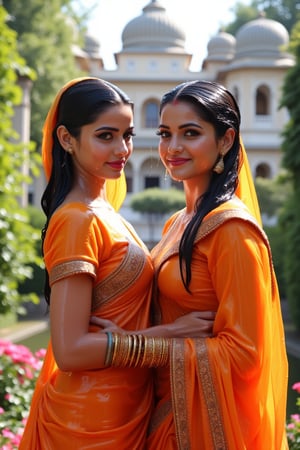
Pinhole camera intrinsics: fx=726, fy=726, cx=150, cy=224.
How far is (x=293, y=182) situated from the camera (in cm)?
1366

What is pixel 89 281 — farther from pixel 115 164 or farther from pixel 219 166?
pixel 219 166

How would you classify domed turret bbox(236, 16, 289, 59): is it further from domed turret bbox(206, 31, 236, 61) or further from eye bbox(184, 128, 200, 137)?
eye bbox(184, 128, 200, 137)

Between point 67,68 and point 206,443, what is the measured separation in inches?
827

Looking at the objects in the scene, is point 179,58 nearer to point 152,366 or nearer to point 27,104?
point 27,104

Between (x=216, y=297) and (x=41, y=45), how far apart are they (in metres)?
19.6

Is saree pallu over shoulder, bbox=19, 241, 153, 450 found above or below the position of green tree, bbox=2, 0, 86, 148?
below

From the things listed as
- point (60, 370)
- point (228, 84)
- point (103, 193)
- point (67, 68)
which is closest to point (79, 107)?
point (103, 193)

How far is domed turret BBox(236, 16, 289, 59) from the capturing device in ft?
107

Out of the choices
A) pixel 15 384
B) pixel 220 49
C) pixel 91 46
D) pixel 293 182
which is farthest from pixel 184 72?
pixel 15 384

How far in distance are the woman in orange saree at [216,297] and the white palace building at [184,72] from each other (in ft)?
83.6

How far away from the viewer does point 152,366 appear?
6.86 feet

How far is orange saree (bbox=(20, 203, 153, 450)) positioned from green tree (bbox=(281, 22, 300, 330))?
10.7 m

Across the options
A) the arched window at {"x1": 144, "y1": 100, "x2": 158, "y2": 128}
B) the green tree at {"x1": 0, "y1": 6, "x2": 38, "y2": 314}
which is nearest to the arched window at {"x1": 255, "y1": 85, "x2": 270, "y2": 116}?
the arched window at {"x1": 144, "y1": 100, "x2": 158, "y2": 128}

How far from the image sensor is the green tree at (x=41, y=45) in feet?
67.6
